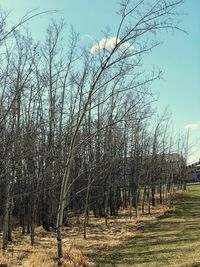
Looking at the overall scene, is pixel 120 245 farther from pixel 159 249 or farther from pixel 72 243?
pixel 159 249

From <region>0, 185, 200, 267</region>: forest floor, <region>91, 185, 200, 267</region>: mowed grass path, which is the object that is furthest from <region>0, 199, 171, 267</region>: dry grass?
<region>91, 185, 200, 267</region>: mowed grass path

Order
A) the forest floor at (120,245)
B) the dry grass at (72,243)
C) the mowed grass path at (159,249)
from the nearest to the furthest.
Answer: the dry grass at (72,243)
the forest floor at (120,245)
the mowed grass path at (159,249)

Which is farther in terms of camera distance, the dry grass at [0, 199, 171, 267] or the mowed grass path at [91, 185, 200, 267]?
the mowed grass path at [91, 185, 200, 267]

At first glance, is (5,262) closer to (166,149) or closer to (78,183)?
(78,183)

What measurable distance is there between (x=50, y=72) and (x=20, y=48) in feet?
23.3

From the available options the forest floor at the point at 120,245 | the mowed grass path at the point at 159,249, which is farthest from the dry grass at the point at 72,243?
the mowed grass path at the point at 159,249

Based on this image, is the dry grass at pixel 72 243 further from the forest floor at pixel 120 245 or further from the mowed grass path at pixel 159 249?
the mowed grass path at pixel 159 249

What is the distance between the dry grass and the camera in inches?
435

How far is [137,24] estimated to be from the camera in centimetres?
1021

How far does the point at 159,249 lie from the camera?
13805 millimetres

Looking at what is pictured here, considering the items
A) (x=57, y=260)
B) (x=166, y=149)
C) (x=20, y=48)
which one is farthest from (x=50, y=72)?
(x=166, y=149)

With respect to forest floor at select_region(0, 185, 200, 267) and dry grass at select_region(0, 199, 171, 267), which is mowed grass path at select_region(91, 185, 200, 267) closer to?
forest floor at select_region(0, 185, 200, 267)

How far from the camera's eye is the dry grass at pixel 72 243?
11.0m

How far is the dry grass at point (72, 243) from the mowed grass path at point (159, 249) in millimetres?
596
